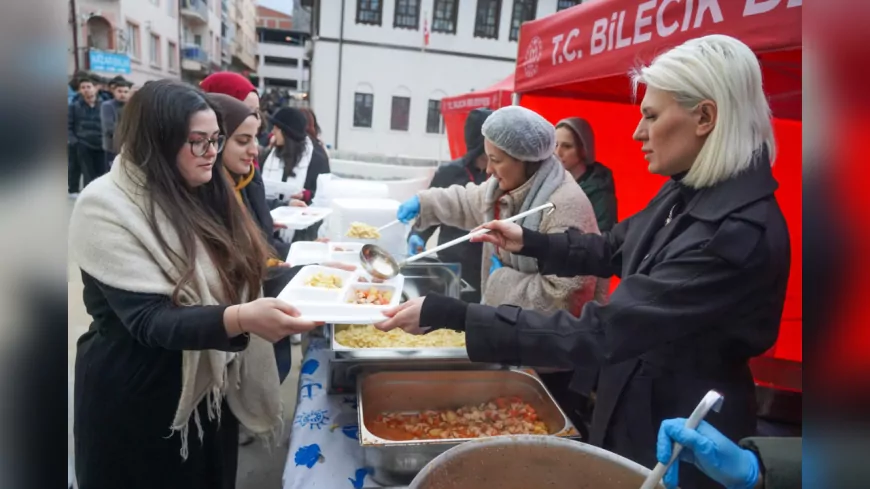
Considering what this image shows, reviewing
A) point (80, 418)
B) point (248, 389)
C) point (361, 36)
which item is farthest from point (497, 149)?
point (361, 36)

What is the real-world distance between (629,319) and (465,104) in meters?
5.99

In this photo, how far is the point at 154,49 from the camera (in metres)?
15.4

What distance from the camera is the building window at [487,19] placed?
1644 centimetres

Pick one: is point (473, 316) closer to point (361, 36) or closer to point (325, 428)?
point (325, 428)

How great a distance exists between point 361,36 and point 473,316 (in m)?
16.2

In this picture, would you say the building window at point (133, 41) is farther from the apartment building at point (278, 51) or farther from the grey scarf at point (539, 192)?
the apartment building at point (278, 51)

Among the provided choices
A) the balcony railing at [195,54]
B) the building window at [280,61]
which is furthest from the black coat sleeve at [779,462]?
the building window at [280,61]

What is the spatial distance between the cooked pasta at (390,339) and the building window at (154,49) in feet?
52.2

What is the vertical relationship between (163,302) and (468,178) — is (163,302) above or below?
below

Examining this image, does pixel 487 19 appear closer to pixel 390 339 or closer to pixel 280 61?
pixel 390 339

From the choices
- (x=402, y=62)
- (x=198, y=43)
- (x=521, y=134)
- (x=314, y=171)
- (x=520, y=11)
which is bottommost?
(x=314, y=171)

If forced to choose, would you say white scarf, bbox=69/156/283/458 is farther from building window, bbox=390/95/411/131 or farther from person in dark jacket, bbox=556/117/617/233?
building window, bbox=390/95/411/131

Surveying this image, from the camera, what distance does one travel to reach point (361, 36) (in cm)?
1576

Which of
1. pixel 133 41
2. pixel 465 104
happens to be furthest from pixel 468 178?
pixel 133 41
